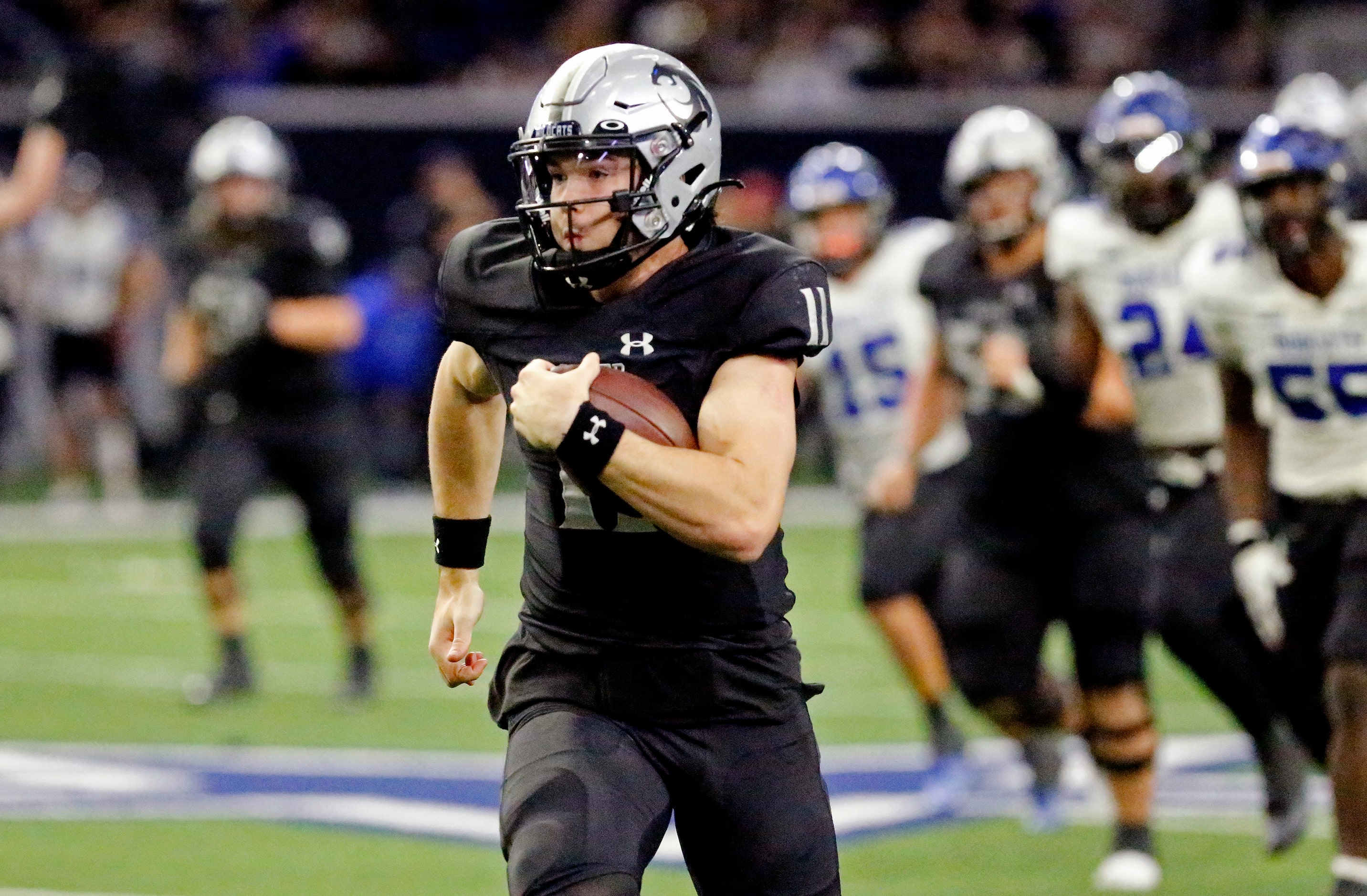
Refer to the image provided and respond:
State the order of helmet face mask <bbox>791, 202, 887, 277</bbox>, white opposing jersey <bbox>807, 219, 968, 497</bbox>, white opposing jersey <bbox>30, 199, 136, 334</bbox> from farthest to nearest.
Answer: white opposing jersey <bbox>30, 199, 136, 334</bbox> < helmet face mask <bbox>791, 202, 887, 277</bbox> < white opposing jersey <bbox>807, 219, 968, 497</bbox>

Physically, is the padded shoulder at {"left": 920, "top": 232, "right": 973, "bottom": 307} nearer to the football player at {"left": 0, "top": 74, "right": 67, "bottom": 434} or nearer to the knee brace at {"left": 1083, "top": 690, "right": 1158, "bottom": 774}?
the knee brace at {"left": 1083, "top": 690, "right": 1158, "bottom": 774}

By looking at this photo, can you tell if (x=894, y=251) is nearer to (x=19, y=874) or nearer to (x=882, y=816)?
(x=882, y=816)

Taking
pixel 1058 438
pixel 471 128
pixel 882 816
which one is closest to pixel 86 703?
pixel 882 816

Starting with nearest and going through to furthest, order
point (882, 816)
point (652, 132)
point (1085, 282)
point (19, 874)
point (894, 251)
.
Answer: point (652, 132)
point (19, 874)
point (1085, 282)
point (882, 816)
point (894, 251)

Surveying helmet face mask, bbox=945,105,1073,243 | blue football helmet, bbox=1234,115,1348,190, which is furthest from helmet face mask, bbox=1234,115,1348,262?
helmet face mask, bbox=945,105,1073,243

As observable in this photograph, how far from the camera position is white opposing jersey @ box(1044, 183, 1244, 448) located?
239 inches

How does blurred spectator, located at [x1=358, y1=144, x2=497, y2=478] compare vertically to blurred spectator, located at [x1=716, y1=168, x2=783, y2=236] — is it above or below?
below

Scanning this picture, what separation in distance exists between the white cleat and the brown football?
270cm

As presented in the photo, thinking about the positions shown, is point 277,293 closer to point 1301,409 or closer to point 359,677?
point 359,677

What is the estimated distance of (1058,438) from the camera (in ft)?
19.7

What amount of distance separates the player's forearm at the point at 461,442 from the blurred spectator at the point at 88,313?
37.6ft

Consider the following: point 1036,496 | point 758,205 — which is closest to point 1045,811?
point 1036,496

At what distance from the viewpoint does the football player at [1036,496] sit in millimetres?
5781

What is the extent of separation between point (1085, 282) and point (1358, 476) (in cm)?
131
